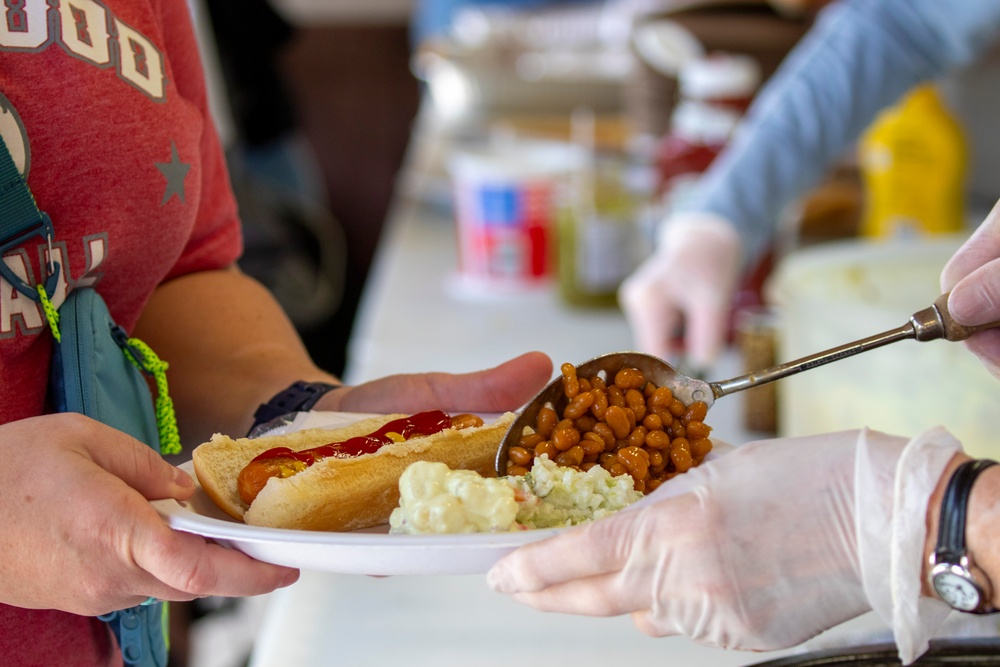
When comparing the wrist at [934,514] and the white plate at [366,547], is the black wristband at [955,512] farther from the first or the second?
the white plate at [366,547]

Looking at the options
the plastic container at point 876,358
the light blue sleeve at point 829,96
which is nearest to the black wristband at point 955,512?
the plastic container at point 876,358

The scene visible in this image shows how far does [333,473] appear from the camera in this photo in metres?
0.88

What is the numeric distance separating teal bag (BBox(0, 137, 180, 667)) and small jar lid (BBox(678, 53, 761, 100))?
145 cm

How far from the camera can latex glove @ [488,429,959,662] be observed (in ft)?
2.32

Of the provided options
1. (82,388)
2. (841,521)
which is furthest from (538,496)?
(82,388)

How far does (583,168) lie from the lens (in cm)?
231

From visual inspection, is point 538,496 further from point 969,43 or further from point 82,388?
point 969,43

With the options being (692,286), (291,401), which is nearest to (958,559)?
(291,401)

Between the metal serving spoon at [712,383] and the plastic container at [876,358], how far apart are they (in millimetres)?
293

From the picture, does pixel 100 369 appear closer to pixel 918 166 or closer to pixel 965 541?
pixel 965 541

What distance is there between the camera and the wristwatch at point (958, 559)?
67cm

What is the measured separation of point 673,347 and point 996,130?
130 centimetres

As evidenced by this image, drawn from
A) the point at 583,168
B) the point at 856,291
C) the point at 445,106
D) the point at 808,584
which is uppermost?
the point at 445,106

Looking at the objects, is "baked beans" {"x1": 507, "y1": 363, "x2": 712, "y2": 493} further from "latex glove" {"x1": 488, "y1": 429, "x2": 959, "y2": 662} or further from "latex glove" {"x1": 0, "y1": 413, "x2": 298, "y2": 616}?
"latex glove" {"x1": 0, "y1": 413, "x2": 298, "y2": 616}
